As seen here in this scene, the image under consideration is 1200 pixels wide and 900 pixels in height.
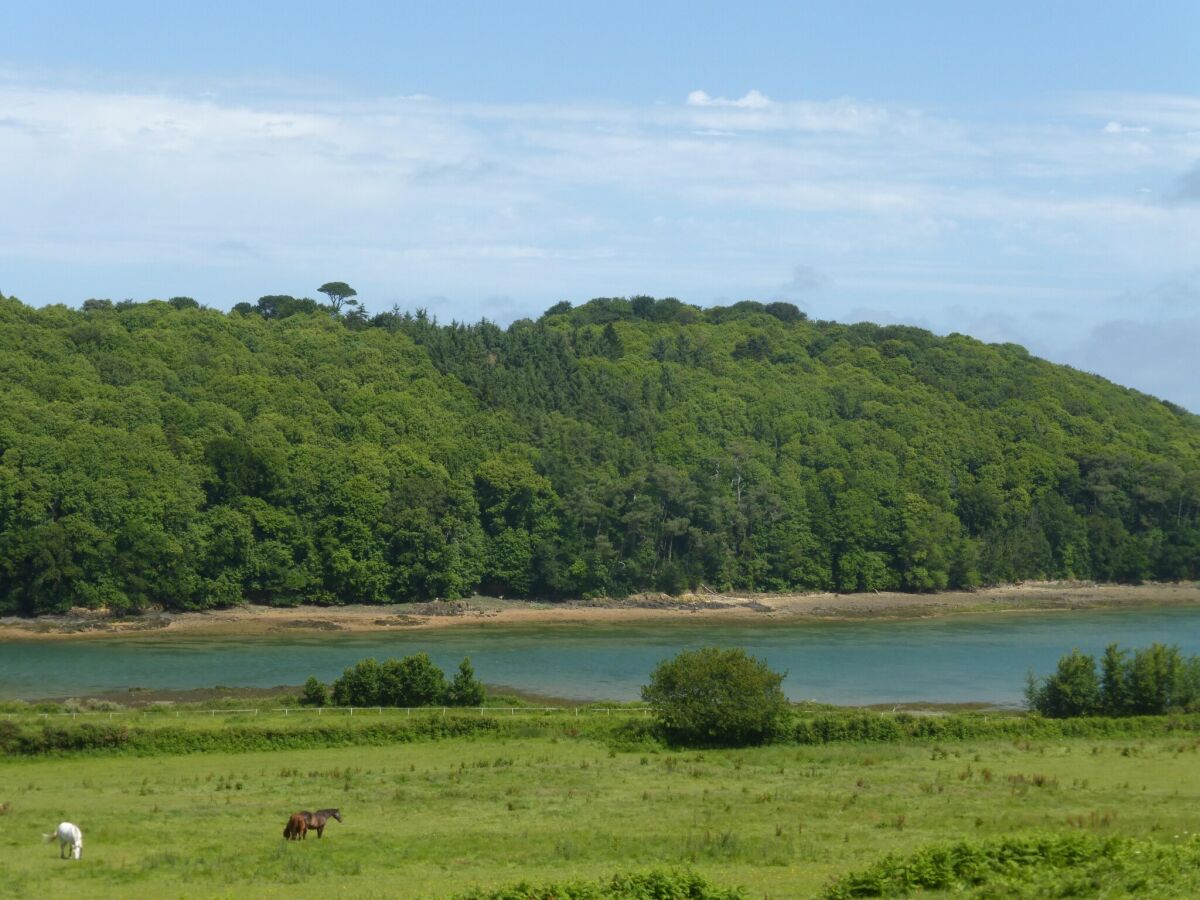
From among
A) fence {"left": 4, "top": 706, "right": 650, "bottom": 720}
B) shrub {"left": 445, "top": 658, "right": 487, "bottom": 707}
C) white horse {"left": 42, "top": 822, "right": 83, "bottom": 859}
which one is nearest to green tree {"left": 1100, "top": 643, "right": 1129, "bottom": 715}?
fence {"left": 4, "top": 706, "right": 650, "bottom": 720}

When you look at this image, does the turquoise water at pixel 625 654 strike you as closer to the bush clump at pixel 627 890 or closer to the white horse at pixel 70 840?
the white horse at pixel 70 840

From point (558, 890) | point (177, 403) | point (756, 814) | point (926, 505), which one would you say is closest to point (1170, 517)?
point (926, 505)

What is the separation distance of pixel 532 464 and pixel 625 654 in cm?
3202

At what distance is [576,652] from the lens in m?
75.4

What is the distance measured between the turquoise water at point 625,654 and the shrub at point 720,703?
1846cm

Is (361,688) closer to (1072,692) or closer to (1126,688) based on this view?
(1072,692)

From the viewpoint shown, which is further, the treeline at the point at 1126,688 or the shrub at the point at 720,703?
the treeline at the point at 1126,688

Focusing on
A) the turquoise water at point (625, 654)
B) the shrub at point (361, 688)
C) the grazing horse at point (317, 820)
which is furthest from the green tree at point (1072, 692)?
the grazing horse at point (317, 820)

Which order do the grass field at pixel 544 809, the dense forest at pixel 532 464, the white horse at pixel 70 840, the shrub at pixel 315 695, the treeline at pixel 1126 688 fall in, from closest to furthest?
1. the grass field at pixel 544 809
2. the white horse at pixel 70 840
3. the treeline at pixel 1126 688
4. the shrub at pixel 315 695
5. the dense forest at pixel 532 464

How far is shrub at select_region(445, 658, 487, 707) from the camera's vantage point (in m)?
47.7

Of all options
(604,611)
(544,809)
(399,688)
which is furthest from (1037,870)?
(604,611)

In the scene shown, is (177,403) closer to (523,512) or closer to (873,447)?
(523,512)

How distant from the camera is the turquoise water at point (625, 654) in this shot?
6225 centimetres

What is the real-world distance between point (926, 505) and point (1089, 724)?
6713 centimetres
